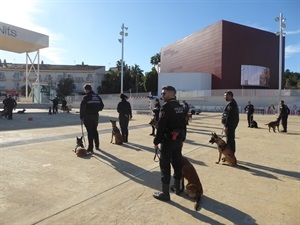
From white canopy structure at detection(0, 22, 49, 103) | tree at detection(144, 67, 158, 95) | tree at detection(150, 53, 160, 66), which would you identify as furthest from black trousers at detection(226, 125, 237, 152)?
tree at detection(150, 53, 160, 66)

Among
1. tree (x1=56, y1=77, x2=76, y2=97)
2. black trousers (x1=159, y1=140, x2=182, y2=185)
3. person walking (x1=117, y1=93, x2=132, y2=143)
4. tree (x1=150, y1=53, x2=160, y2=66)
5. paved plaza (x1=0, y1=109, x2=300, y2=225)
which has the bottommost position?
paved plaza (x1=0, y1=109, x2=300, y2=225)

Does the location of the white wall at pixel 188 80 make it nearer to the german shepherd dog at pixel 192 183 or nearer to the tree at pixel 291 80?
the tree at pixel 291 80

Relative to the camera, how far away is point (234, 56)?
60.1m

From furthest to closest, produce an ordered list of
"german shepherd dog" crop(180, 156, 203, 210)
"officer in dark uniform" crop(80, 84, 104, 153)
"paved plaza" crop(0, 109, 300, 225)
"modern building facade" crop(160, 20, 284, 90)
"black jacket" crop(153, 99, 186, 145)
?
"modern building facade" crop(160, 20, 284, 90)
"officer in dark uniform" crop(80, 84, 104, 153)
"german shepherd dog" crop(180, 156, 203, 210)
"black jacket" crop(153, 99, 186, 145)
"paved plaza" crop(0, 109, 300, 225)

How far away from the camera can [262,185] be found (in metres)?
6.02

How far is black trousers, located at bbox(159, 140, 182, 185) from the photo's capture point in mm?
4863

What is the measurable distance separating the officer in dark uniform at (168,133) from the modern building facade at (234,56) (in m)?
56.1

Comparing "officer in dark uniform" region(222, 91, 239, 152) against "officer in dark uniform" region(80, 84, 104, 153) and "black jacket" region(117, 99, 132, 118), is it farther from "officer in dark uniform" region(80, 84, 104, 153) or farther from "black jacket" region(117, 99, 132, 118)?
"black jacket" region(117, 99, 132, 118)


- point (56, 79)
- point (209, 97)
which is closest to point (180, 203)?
point (209, 97)

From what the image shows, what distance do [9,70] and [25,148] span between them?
275 feet

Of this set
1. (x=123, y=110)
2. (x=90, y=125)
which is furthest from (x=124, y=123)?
(x=90, y=125)

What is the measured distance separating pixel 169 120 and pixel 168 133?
0.73 ft

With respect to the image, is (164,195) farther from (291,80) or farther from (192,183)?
(291,80)

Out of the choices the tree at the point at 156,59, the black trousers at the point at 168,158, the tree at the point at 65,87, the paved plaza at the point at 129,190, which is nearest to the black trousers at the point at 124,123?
the paved plaza at the point at 129,190
